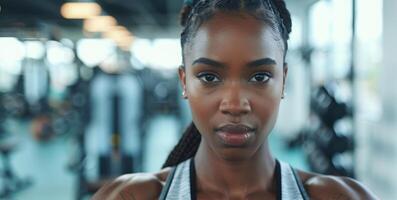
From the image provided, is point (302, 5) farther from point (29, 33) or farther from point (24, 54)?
point (24, 54)

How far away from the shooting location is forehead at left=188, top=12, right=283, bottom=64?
2.38ft

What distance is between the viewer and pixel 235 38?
0.73 metres

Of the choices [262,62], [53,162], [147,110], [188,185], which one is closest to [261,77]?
[262,62]

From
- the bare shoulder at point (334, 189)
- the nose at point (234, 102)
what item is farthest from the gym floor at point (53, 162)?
the nose at point (234, 102)

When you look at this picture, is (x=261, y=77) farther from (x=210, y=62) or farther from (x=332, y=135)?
(x=332, y=135)

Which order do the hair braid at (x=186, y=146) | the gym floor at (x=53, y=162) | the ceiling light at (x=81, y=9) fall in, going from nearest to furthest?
the hair braid at (x=186, y=146)
the gym floor at (x=53, y=162)
the ceiling light at (x=81, y=9)

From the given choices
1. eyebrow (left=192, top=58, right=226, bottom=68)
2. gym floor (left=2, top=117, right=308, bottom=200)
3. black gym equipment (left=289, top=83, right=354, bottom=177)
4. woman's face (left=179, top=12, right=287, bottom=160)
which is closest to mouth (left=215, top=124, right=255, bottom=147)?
woman's face (left=179, top=12, right=287, bottom=160)

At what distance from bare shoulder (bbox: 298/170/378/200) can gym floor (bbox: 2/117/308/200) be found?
3.34 metres

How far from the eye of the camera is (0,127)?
483 cm

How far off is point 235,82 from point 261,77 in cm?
5

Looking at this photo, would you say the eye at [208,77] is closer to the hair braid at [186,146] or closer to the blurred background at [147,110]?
the blurred background at [147,110]

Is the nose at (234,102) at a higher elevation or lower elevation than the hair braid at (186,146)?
higher

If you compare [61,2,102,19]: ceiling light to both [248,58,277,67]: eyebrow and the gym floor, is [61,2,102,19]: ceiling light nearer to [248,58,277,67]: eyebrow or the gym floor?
the gym floor

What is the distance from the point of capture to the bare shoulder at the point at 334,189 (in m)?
0.84
